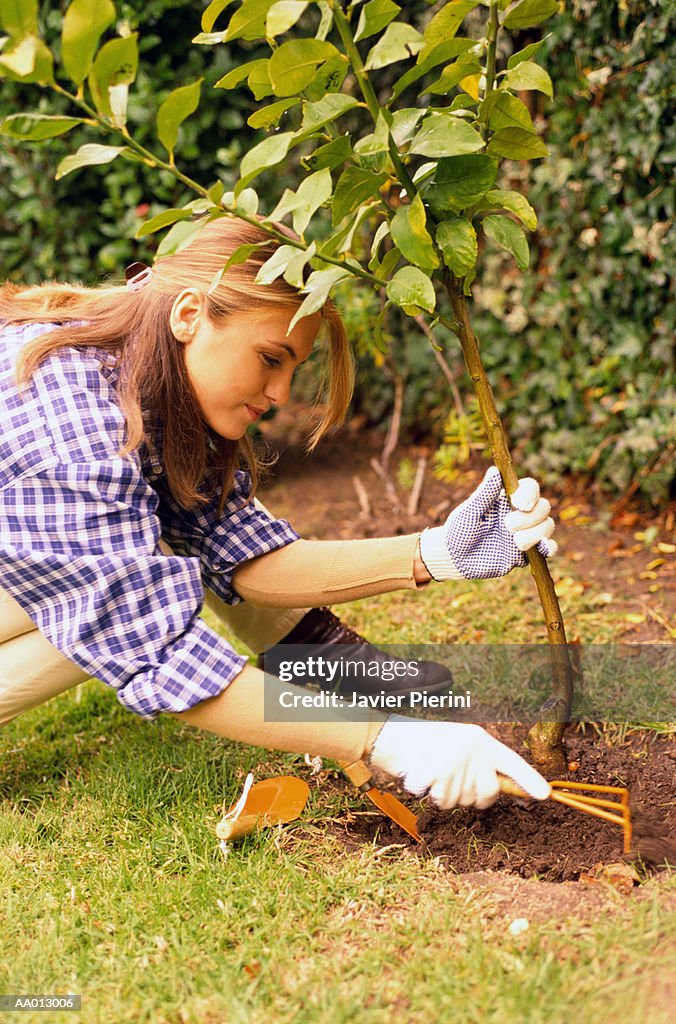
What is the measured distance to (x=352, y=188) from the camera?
5.24 ft

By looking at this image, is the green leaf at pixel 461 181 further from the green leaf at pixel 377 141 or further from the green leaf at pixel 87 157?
the green leaf at pixel 87 157

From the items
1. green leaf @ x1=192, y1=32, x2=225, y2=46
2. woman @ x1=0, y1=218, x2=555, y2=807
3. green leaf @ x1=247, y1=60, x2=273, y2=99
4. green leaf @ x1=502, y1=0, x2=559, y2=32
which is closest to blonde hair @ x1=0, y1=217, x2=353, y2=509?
woman @ x1=0, y1=218, x2=555, y2=807

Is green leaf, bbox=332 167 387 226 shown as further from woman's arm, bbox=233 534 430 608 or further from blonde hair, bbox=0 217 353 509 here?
woman's arm, bbox=233 534 430 608

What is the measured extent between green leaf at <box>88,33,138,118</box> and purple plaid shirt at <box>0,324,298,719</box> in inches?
21.4

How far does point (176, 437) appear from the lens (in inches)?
76.2

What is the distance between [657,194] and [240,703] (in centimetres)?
186

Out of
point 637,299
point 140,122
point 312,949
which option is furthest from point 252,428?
point 312,949

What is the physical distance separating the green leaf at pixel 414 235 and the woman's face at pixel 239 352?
0.30 metres

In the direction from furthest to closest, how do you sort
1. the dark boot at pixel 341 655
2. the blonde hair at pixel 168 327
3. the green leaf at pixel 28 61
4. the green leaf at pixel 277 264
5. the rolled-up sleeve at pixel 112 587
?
1. the dark boot at pixel 341 655
2. the blonde hair at pixel 168 327
3. the rolled-up sleeve at pixel 112 587
4. the green leaf at pixel 277 264
5. the green leaf at pixel 28 61

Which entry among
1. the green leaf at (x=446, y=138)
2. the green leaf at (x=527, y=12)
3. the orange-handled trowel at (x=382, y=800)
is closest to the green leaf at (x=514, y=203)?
the green leaf at (x=446, y=138)

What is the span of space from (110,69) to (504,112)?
627mm

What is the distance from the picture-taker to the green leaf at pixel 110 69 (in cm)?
135

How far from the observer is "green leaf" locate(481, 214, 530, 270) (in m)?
1.66

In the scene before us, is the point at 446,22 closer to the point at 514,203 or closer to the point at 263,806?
the point at 514,203
